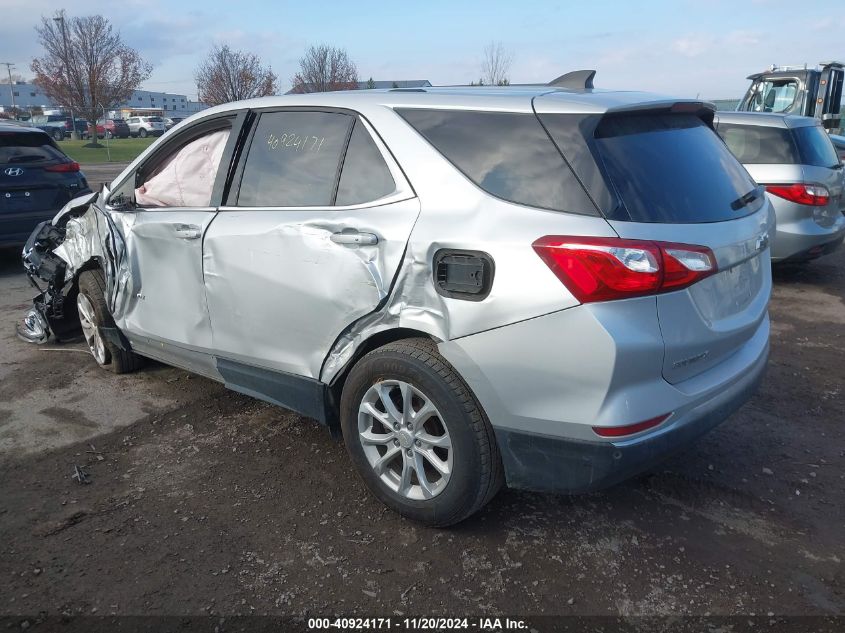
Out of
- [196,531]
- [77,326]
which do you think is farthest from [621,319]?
[77,326]

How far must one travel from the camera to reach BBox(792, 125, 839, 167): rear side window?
23.5ft

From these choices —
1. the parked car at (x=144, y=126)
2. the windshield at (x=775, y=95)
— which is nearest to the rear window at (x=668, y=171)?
the windshield at (x=775, y=95)

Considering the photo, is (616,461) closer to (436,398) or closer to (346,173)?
(436,398)

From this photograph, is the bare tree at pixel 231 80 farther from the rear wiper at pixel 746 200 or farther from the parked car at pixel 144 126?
the rear wiper at pixel 746 200

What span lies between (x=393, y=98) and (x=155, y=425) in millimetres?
2420

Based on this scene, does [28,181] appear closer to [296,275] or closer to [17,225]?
[17,225]

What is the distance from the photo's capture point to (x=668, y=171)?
2.82 meters

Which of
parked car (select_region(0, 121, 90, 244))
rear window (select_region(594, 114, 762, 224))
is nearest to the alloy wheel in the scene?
rear window (select_region(594, 114, 762, 224))

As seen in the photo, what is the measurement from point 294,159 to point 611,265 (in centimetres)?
177

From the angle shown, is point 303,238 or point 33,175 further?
point 33,175

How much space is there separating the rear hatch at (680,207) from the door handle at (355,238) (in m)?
0.86

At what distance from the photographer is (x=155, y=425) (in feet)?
13.7

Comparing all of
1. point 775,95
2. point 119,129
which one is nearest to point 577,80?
point 775,95

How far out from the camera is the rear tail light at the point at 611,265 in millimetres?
2453
